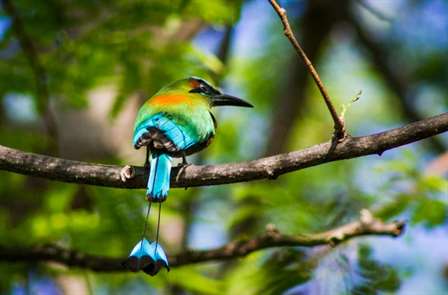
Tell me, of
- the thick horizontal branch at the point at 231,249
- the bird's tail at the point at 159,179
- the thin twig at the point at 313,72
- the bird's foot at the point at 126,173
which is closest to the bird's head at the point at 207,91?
the thick horizontal branch at the point at 231,249

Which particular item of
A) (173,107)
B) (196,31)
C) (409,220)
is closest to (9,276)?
(173,107)

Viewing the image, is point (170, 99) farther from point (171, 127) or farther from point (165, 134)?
point (165, 134)

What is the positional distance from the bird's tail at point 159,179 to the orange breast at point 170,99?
67 centimetres

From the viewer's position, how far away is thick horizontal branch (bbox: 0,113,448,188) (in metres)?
2.99

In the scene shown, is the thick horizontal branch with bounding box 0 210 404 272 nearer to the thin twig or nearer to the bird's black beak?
the bird's black beak

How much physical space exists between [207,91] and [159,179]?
5.31ft

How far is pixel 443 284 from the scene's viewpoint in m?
7.69

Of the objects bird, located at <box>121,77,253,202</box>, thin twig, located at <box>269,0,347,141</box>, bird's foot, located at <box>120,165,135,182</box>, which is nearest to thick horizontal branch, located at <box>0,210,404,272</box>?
bird, located at <box>121,77,253,202</box>

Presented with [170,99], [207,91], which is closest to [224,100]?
[207,91]

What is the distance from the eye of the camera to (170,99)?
168 inches

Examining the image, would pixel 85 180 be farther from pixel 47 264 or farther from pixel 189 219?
pixel 189 219

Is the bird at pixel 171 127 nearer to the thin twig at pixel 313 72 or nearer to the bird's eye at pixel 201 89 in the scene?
the bird's eye at pixel 201 89

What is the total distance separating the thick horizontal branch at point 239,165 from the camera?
299cm

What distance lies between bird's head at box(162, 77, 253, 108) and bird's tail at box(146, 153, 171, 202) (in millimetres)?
1248
